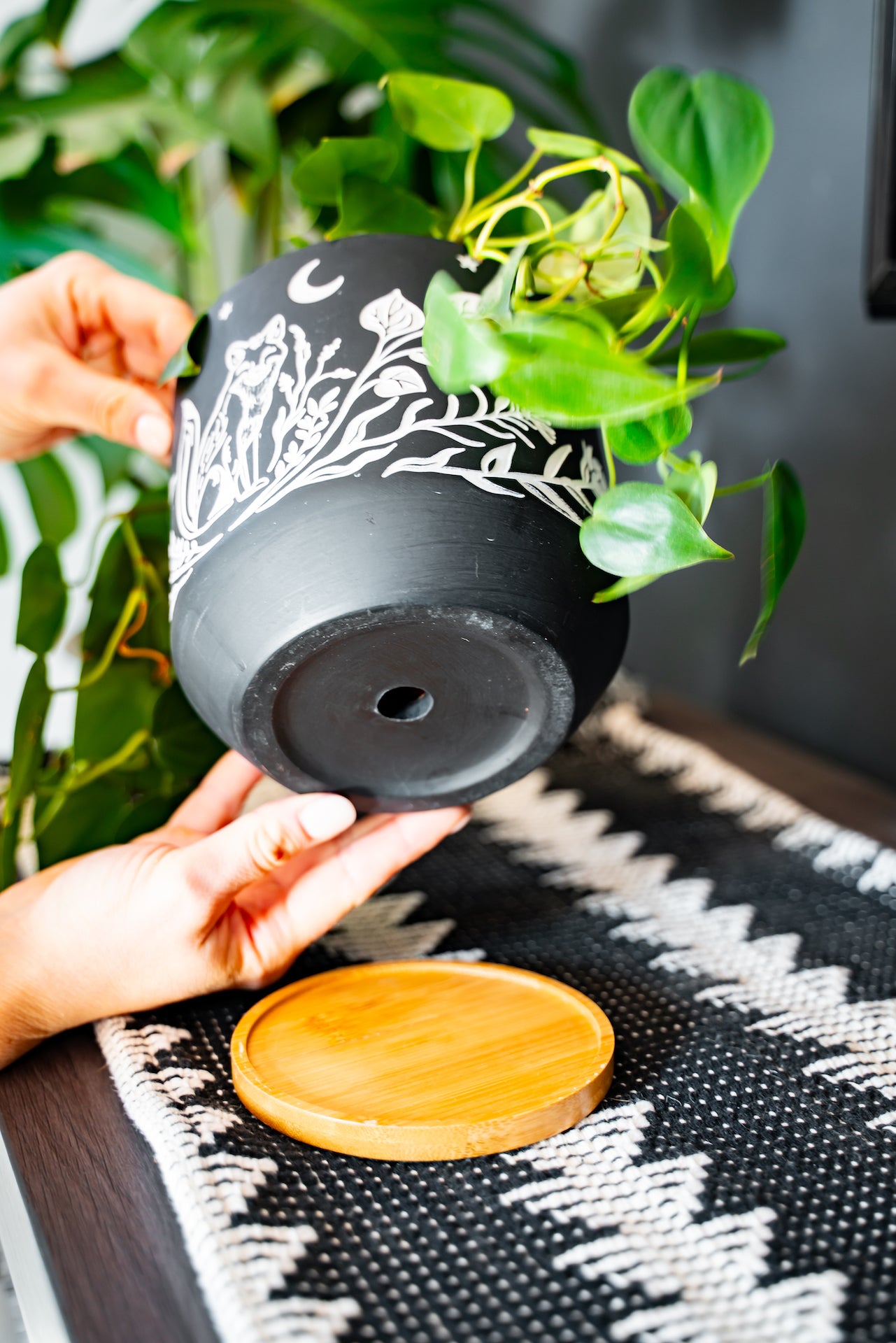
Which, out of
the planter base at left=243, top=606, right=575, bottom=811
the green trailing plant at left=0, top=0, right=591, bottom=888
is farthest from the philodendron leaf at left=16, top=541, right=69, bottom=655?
the planter base at left=243, top=606, right=575, bottom=811

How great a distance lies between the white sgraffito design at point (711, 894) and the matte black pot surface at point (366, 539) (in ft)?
0.70

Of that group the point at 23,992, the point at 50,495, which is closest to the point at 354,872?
the point at 23,992

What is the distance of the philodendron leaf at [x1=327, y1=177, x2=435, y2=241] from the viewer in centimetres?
57

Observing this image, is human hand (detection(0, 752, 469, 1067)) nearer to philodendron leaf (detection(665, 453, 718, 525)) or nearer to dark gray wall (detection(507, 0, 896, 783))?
philodendron leaf (detection(665, 453, 718, 525))

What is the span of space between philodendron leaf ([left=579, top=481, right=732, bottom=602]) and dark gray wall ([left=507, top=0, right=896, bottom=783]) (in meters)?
0.71

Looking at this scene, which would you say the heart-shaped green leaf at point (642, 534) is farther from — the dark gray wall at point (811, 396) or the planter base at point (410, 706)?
the dark gray wall at point (811, 396)

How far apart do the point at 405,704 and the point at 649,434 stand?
0.60ft

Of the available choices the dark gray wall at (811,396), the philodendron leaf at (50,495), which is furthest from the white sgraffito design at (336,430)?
the dark gray wall at (811,396)

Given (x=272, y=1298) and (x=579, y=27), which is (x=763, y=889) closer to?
(x=272, y=1298)

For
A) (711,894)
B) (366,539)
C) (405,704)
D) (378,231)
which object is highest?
(378,231)

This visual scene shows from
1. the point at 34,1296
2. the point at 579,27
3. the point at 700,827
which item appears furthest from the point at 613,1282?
the point at 579,27

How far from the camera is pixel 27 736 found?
0.68 meters

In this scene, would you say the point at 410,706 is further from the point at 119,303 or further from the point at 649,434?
the point at 119,303

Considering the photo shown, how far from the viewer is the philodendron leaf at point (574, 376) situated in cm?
38
